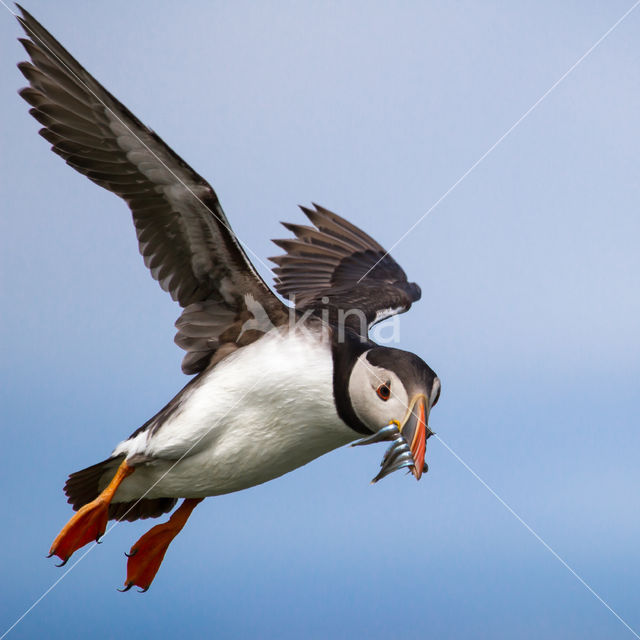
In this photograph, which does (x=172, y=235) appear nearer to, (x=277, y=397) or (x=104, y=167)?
(x=104, y=167)

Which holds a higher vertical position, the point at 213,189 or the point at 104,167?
the point at 104,167

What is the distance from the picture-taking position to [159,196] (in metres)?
5.76

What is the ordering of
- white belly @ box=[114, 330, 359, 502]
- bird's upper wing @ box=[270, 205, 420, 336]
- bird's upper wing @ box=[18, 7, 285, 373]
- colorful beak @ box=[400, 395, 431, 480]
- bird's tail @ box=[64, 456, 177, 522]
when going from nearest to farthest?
colorful beak @ box=[400, 395, 431, 480] → bird's upper wing @ box=[18, 7, 285, 373] → white belly @ box=[114, 330, 359, 502] → bird's tail @ box=[64, 456, 177, 522] → bird's upper wing @ box=[270, 205, 420, 336]

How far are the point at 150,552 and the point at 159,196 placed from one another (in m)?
2.31

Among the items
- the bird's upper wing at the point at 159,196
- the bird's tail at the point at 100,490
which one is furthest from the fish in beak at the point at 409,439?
the bird's tail at the point at 100,490

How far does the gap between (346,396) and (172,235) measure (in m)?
1.39

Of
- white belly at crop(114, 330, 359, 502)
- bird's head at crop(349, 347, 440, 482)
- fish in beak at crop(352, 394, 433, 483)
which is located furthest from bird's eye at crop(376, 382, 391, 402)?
white belly at crop(114, 330, 359, 502)

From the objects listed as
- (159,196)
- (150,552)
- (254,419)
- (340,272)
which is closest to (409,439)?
(254,419)

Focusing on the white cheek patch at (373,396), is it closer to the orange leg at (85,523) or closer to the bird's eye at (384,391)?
the bird's eye at (384,391)

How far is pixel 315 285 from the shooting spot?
828 cm

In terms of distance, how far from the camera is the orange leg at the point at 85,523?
5.82 meters

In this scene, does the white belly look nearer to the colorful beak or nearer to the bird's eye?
the bird's eye

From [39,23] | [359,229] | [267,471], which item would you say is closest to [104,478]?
[267,471]

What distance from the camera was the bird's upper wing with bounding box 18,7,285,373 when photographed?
5.40 m
